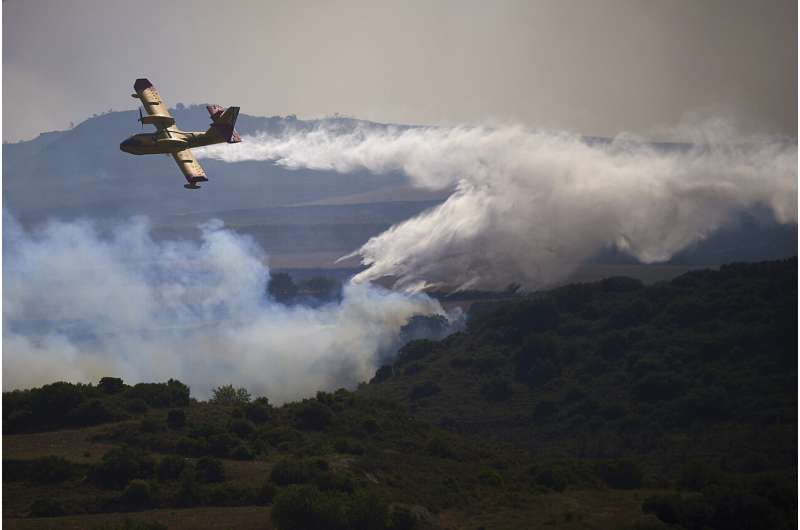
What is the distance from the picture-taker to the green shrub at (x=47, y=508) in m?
60.0

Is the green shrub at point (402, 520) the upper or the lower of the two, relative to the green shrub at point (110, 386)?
lower

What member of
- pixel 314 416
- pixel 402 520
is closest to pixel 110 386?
pixel 314 416

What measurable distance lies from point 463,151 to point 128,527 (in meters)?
97.7

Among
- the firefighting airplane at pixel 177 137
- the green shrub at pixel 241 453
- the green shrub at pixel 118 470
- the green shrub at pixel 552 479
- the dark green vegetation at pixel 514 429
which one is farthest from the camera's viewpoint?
the firefighting airplane at pixel 177 137

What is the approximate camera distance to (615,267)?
128000 mm

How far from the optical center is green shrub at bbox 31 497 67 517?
59991 mm

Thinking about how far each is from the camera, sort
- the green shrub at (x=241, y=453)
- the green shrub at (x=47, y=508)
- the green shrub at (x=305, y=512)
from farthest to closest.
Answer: the green shrub at (x=241, y=453) < the green shrub at (x=47, y=508) < the green shrub at (x=305, y=512)

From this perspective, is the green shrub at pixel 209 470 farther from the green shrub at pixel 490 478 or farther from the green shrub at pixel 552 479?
the green shrub at pixel 552 479

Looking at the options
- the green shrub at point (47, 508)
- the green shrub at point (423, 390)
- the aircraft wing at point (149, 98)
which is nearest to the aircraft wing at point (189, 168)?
the aircraft wing at point (149, 98)

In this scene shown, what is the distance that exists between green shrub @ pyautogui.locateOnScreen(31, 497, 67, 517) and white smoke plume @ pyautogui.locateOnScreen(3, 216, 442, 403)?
181 ft

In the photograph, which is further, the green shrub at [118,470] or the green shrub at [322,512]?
the green shrub at [118,470]

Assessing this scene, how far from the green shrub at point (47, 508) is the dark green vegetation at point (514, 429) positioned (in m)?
0.08

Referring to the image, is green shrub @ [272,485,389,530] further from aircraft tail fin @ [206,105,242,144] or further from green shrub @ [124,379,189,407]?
aircraft tail fin @ [206,105,242,144]

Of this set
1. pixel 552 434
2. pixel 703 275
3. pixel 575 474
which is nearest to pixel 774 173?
pixel 703 275
